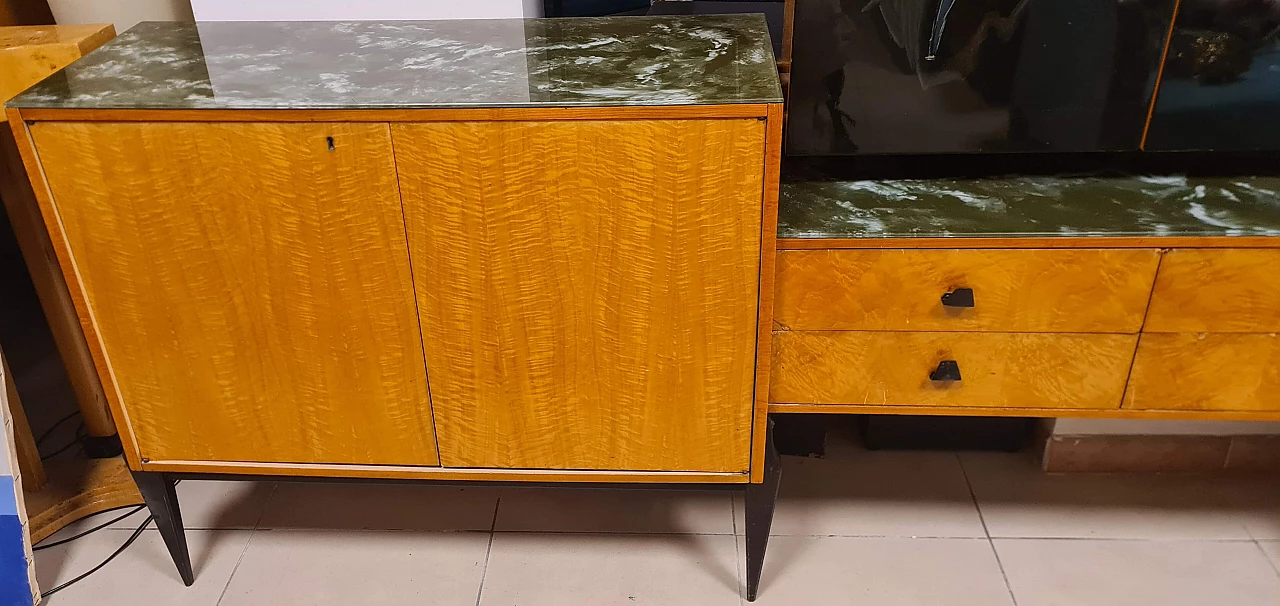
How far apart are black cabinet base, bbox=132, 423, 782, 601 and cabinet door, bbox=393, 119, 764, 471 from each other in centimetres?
5

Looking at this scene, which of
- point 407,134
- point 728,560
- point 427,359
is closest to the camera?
point 407,134

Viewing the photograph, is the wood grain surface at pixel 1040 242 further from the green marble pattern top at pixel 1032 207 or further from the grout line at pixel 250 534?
the grout line at pixel 250 534

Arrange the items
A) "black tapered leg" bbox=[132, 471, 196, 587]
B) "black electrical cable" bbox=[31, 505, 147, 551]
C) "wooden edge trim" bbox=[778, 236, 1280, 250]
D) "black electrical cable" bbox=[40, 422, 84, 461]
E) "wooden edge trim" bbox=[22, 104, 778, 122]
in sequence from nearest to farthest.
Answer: "wooden edge trim" bbox=[22, 104, 778, 122], "wooden edge trim" bbox=[778, 236, 1280, 250], "black tapered leg" bbox=[132, 471, 196, 587], "black electrical cable" bbox=[31, 505, 147, 551], "black electrical cable" bbox=[40, 422, 84, 461]

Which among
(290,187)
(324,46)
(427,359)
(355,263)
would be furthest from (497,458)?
(324,46)

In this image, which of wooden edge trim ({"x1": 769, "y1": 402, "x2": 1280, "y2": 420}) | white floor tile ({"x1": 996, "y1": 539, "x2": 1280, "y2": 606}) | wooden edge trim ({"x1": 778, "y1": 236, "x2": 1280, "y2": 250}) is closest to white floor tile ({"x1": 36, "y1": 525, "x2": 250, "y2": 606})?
wooden edge trim ({"x1": 769, "y1": 402, "x2": 1280, "y2": 420})

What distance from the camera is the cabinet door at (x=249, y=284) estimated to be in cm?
114

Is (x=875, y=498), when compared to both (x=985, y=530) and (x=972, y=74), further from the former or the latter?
(x=972, y=74)

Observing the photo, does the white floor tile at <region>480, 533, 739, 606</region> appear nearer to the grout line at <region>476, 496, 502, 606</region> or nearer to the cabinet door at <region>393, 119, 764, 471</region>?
the grout line at <region>476, 496, 502, 606</region>

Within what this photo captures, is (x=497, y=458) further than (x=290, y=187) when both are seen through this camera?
Yes

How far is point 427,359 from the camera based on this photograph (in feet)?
4.24

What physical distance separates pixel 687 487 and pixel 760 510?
12cm

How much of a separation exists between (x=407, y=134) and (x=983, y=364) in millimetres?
829

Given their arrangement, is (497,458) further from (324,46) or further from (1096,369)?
(1096,369)

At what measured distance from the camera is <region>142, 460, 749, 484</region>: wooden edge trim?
138 cm
